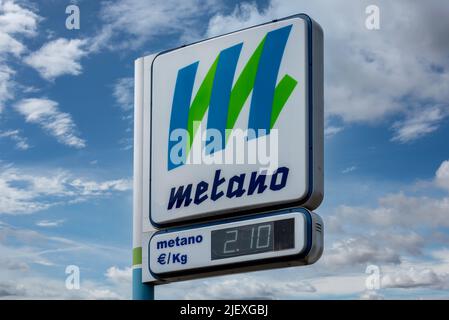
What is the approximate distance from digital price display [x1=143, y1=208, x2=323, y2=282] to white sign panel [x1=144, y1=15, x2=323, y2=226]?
0.22m

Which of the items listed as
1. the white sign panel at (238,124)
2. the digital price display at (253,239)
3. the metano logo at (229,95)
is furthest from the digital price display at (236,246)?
the metano logo at (229,95)

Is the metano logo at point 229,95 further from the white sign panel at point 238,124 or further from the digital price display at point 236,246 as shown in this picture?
the digital price display at point 236,246

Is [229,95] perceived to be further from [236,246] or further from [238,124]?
[236,246]

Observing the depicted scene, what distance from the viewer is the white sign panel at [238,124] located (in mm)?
9234

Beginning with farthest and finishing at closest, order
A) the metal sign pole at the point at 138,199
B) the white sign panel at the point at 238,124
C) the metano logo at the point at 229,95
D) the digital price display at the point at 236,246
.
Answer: the metal sign pole at the point at 138,199 < the metano logo at the point at 229,95 < the white sign panel at the point at 238,124 < the digital price display at the point at 236,246

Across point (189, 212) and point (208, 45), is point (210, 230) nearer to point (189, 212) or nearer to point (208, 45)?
point (189, 212)

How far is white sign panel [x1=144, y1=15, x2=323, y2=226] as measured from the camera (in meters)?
9.23

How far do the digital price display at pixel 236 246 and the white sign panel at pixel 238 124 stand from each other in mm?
221

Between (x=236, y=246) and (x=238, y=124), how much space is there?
1.59m

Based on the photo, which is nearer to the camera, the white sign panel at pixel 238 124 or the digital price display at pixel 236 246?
the digital price display at pixel 236 246

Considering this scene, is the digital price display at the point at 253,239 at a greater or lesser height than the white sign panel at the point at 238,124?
lesser

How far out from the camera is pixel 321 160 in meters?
9.26
